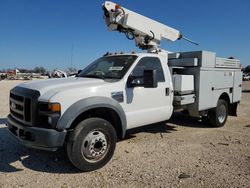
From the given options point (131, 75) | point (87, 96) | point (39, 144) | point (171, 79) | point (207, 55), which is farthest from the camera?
point (207, 55)

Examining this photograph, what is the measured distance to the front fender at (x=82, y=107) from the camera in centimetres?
380

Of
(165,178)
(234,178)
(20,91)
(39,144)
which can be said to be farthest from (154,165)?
(20,91)

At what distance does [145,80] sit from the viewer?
178 inches

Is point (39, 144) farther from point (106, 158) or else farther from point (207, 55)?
point (207, 55)

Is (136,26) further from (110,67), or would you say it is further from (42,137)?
(42,137)

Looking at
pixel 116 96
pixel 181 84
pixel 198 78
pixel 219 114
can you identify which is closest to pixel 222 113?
pixel 219 114

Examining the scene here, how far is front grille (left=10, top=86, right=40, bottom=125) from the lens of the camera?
12.5ft

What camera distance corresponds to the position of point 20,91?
13.8ft

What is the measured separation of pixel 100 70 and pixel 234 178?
3212 mm

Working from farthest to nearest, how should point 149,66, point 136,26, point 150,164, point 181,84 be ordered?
point 136,26 → point 181,84 → point 149,66 → point 150,164

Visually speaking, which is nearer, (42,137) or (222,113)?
(42,137)

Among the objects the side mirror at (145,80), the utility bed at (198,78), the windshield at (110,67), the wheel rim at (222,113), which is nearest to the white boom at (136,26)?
the utility bed at (198,78)

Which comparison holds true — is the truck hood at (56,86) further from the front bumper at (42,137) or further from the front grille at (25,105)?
the front bumper at (42,137)

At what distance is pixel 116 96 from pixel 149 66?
1.25m
